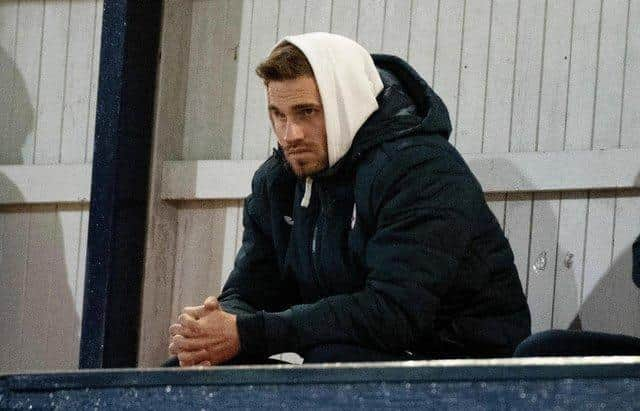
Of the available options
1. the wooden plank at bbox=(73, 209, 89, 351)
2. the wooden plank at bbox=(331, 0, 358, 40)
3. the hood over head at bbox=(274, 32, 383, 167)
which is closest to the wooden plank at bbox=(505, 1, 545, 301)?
the wooden plank at bbox=(331, 0, 358, 40)

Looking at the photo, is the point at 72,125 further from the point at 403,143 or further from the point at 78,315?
the point at 403,143

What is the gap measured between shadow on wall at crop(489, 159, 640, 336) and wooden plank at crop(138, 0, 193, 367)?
0.95 meters

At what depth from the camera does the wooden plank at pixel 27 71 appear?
3.94 meters

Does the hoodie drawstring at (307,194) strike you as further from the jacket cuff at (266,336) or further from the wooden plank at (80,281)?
the wooden plank at (80,281)

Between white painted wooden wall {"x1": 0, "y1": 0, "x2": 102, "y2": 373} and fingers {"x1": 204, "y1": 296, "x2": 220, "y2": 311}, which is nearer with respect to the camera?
fingers {"x1": 204, "y1": 296, "x2": 220, "y2": 311}

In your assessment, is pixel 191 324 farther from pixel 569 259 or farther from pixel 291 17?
pixel 291 17

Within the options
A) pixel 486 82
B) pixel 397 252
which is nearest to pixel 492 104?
pixel 486 82

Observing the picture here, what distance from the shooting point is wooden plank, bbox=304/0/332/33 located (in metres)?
3.60

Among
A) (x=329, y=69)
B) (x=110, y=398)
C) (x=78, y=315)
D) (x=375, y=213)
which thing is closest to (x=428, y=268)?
Answer: (x=375, y=213)

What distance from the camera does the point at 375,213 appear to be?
243cm

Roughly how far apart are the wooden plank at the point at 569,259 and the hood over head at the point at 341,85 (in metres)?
0.84

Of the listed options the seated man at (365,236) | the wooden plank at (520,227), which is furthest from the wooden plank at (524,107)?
the seated man at (365,236)

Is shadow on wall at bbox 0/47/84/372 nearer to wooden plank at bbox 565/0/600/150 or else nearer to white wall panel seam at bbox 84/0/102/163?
white wall panel seam at bbox 84/0/102/163

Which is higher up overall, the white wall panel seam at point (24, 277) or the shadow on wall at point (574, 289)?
the shadow on wall at point (574, 289)
